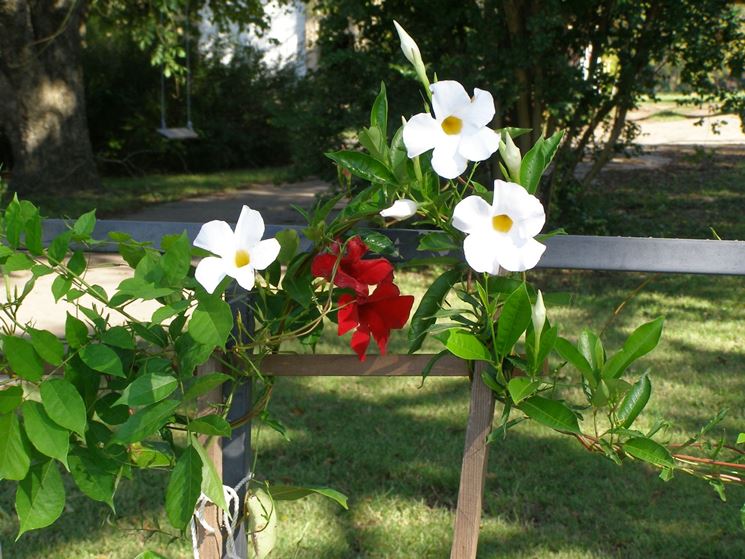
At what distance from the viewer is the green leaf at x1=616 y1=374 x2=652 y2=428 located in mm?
1215

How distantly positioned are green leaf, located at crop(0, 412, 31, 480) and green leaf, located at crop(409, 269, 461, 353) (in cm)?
56

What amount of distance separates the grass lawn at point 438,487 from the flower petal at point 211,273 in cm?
95

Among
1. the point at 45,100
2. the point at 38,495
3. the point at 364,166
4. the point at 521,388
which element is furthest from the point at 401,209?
the point at 45,100

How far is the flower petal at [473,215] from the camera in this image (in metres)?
1.13

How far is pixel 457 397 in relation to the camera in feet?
14.1

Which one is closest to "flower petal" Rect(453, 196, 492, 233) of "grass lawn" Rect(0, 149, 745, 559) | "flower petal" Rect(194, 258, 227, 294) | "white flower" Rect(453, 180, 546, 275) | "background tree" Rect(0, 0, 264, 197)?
"white flower" Rect(453, 180, 546, 275)

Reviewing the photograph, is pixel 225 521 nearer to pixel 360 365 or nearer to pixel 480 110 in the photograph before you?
pixel 360 365

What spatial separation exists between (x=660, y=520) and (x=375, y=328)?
215 cm

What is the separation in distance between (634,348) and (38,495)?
862 mm

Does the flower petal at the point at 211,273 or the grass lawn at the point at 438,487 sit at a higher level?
the flower petal at the point at 211,273

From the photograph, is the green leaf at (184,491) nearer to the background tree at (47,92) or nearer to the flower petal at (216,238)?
the flower petal at (216,238)

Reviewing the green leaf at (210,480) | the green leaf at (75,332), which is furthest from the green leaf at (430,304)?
the green leaf at (75,332)

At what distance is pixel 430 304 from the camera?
1.31 meters

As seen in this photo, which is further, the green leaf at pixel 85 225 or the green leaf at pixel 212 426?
the green leaf at pixel 85 225
